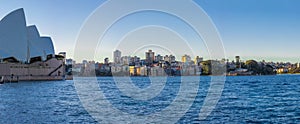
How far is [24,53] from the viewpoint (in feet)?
199

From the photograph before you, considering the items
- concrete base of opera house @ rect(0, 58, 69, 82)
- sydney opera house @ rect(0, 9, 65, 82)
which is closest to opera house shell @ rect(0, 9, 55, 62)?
sydney opera house @ rect(0, 9, 65, 82)

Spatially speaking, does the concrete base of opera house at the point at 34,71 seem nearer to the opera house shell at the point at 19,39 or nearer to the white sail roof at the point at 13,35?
the opera house shell at the point at 19,39

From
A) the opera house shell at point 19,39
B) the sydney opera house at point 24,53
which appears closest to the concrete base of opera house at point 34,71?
the sydney opera house at point 24,53

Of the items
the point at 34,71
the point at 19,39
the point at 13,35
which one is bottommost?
the point at 34,71

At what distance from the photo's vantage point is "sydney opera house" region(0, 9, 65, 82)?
55250mm

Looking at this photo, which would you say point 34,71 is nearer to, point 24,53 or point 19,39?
point 24,53

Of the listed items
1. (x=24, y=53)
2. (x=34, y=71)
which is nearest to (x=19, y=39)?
(x=24, y=53)

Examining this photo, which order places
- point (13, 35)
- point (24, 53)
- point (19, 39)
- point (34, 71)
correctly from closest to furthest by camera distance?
point (13, 35), point (19, 39), point (24, 53), point (34, 71)

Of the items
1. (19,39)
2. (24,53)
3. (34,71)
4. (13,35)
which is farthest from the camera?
(34,71)

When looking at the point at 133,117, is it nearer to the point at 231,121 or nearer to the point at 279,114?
the point at 231,121

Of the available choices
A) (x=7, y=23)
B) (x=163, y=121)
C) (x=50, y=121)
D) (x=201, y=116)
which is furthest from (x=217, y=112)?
(x=7, y=23)

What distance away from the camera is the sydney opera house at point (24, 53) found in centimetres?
5525

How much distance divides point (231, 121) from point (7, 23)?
50534 mm

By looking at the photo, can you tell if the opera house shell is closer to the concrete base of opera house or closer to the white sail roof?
the white sail roof
